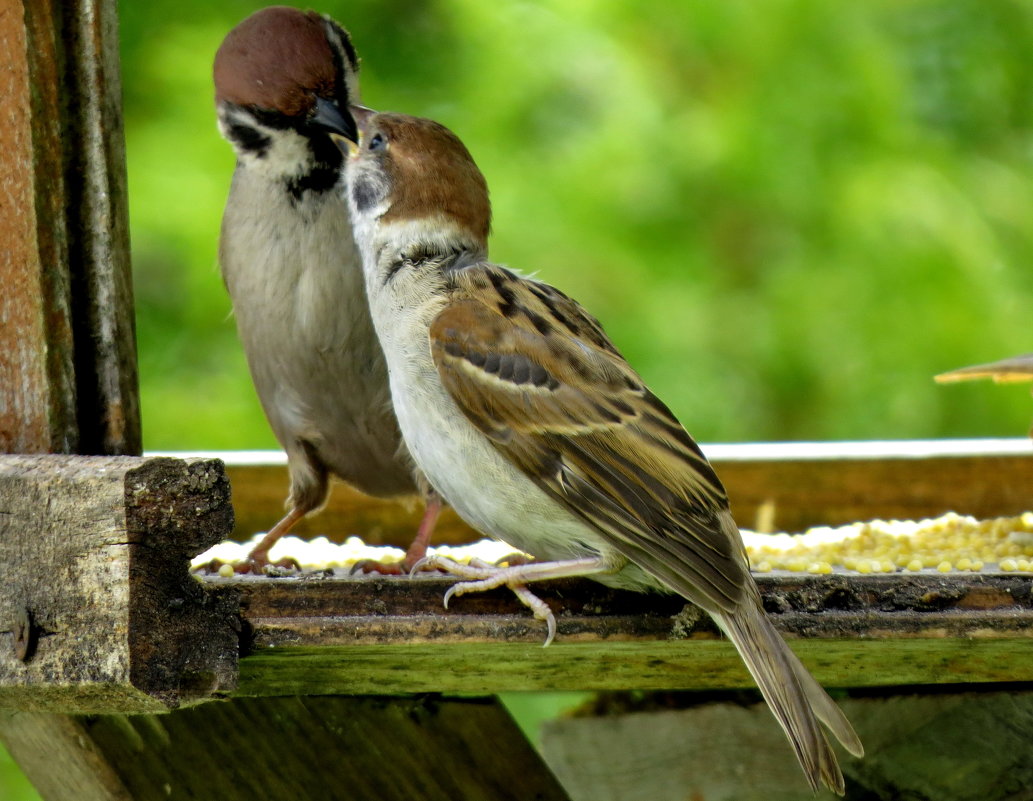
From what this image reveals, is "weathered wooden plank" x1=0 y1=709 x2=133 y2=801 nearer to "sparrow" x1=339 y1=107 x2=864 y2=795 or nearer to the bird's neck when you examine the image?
"sparrow" x1=339 y1=107 x2=864 y2=795

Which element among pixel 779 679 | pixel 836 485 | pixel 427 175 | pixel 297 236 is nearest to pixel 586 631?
pixel 779 679

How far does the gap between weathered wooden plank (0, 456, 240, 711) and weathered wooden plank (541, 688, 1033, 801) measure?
1.06 meters

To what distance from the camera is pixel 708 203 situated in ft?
15.8

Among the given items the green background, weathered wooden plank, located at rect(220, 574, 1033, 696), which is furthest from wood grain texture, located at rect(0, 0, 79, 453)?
the green background

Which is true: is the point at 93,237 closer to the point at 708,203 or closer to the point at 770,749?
the point at 770,749

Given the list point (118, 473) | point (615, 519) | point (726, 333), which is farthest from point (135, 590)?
point (726, 333)

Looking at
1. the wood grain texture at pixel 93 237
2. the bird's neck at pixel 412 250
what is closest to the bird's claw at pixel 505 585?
the wood grain texture at pixel 93 237

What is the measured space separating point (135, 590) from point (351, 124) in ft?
3.79

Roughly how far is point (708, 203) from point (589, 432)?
292 centimetres

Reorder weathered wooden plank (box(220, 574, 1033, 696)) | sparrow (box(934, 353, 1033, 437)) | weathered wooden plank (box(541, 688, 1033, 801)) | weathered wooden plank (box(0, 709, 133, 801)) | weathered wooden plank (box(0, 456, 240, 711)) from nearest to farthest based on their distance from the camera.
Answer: weathered wooden plank (box(0, 456, 240, 711)) → weathered wooden plank (box(220, 574, 1033, 696)) → weathered wooden plank (box(0, 709, 133, 801)) → weathered wooden plank (box(541, 688, 1033, 801)) → sparrow (box(934, 353, 1033, 437))

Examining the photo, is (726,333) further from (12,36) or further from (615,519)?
(12,36)

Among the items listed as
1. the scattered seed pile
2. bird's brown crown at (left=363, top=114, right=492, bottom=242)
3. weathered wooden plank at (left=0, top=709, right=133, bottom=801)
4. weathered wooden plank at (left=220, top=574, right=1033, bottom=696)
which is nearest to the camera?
weathered wooden plank at (left=220, top=574, right=1033, bottom=696)

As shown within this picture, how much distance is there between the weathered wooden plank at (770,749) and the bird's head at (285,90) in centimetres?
109

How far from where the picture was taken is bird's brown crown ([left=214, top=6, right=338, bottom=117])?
2.46 m
